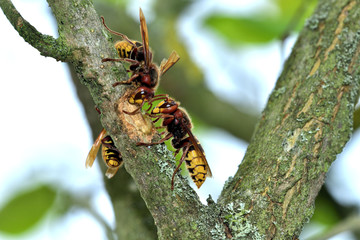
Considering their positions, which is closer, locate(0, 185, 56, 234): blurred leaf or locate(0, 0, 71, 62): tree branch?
locate(0, 0, 71, 62): tree branch

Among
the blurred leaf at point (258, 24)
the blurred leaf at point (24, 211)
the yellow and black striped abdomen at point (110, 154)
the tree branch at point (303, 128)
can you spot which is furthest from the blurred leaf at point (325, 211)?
the blurred leaf at point (24, 211)

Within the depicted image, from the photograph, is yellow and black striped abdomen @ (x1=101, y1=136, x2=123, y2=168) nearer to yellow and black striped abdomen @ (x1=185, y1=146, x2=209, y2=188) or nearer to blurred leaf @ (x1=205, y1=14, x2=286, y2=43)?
yellow and black striped abdomen @ (x1=185, y1=146, x2=209, y2=188)

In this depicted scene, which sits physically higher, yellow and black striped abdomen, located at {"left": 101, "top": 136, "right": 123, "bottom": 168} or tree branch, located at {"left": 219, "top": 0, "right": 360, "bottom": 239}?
tree branch, located at {"left": 219, "top": 0, "right": 360, "bottom": 239}

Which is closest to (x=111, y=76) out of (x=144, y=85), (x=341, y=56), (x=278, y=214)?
(x=144, y=85)

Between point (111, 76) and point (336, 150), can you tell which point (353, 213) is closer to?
point (336, 150)

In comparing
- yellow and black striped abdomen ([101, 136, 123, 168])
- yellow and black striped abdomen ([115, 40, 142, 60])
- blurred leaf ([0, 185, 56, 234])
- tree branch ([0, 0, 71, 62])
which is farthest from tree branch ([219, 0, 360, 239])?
blurred leaf ([0, 185, 56, 234])
